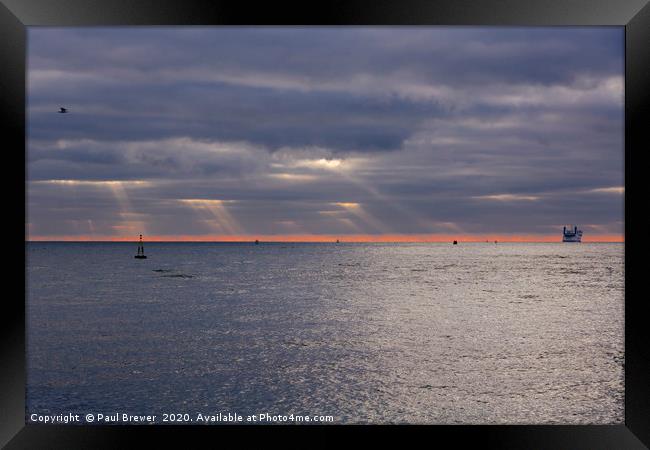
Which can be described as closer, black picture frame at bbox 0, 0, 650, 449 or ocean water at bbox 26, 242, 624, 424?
black picture frame at bbox 0, 0, 650, 449

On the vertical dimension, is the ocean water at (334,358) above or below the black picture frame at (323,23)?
below

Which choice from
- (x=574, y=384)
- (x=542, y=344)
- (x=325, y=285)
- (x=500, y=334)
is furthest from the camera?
(x=325, y=285)

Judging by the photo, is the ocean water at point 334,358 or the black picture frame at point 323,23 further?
the ocean water at point 334,358

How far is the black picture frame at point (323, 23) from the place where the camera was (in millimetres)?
3143

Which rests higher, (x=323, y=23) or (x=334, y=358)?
(x=323, y=23)

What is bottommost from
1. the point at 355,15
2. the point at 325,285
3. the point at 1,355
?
the point at 325,285

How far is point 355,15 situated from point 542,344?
670 inches

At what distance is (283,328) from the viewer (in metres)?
19.8

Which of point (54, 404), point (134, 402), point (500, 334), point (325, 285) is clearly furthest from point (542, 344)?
point (325, 285)

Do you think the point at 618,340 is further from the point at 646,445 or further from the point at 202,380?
the point at 646,445

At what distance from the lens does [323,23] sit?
3.40 m

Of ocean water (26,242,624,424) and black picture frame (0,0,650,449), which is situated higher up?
black picture frame (0,0,650,449)

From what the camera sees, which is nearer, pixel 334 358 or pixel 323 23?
pixel 323 23

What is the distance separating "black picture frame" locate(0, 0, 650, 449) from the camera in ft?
10.3
